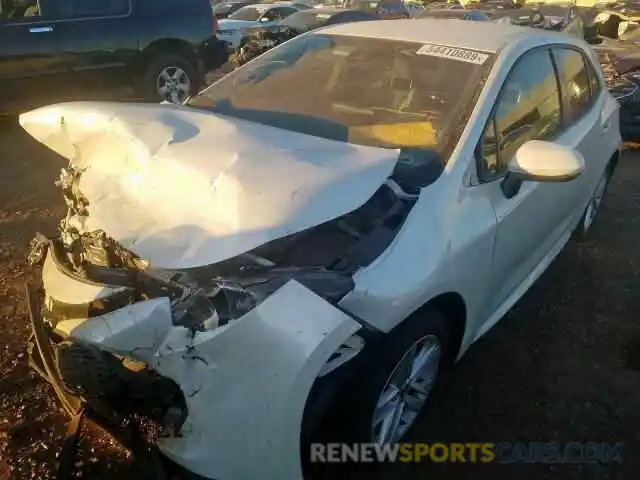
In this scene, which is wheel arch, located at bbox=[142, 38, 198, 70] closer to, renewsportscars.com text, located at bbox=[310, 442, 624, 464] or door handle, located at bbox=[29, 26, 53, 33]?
door handle, located at bbox=[29, 26, 53, 33]

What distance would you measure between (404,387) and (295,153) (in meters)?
1.02

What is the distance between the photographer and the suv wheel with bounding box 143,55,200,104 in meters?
8.12

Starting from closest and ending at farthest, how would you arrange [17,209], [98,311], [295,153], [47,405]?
1. [98,311]
2. [295,153]
3. [47,405]
4. [17,209]

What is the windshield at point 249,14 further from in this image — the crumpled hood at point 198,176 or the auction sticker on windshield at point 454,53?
the crumpled hood at point 198,176

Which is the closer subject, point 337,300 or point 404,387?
point 337,300

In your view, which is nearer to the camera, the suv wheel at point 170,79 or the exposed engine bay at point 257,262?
the exposed engine bay at point 257,262

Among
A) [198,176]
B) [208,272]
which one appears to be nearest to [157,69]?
[198,176]

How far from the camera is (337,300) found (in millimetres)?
2135

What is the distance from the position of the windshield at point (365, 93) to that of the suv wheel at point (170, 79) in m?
4.90

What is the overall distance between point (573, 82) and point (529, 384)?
1757 mm

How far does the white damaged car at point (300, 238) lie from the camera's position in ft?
6.46

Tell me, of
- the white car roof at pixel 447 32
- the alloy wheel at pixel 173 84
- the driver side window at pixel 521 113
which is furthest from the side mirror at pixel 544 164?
the alloy wheel at pixel 173 84

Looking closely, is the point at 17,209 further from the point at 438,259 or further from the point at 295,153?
the point at 438,259

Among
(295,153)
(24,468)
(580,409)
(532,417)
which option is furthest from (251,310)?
(580,409)
